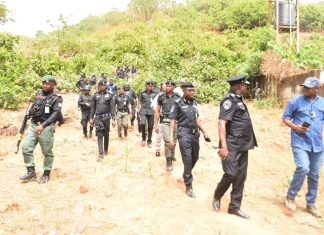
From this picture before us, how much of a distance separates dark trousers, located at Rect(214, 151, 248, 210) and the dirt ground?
0.96 feet

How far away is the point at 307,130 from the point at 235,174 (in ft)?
4.13

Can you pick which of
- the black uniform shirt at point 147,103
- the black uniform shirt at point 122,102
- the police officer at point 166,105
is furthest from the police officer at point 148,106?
the police officer at point 166,105

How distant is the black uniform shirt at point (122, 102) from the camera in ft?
36.8

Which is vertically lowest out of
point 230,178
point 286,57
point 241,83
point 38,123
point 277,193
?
point 277,193

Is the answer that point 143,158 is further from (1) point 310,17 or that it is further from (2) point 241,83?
(1) point 310,17

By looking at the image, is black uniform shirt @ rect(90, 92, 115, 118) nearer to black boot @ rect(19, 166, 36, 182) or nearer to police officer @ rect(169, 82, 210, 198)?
black boot @ rect(19, 166, 36, 182)

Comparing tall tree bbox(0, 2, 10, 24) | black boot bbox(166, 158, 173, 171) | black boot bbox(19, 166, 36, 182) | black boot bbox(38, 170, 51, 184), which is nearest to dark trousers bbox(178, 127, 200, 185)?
black boot bbox(166, 158, 173, 171)

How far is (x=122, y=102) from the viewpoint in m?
11.2

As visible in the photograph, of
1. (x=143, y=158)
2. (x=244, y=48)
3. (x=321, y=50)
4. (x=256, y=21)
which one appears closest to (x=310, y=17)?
(x=256, y=21)

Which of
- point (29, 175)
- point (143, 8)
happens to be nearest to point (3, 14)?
point (29, 175)

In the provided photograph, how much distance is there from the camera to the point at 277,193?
7.34m

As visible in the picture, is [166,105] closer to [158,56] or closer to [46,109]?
[46,109]

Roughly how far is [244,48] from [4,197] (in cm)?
2900

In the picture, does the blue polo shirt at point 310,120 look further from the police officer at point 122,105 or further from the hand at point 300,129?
the police officer at point 122,105
